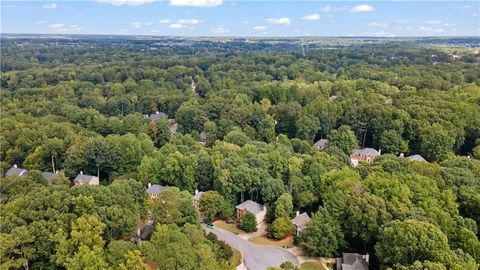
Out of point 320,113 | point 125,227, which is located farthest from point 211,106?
point 125,227

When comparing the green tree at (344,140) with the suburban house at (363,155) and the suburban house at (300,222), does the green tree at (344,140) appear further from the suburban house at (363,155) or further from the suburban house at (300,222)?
the suburban house at (300,222)

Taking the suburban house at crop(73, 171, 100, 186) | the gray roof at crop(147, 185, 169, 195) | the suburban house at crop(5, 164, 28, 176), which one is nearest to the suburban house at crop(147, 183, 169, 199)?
the gray roof at crop(147, 185, 169, 195)

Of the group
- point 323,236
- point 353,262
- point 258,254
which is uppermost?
point 323,236

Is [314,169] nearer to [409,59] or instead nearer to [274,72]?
[274,72]

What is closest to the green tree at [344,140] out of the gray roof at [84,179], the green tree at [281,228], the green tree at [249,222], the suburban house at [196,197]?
the suburban house at [196,197]

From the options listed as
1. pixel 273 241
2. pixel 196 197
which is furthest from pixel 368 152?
pixel 196 197

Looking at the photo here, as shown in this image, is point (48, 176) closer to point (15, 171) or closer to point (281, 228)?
point (15, 171)
